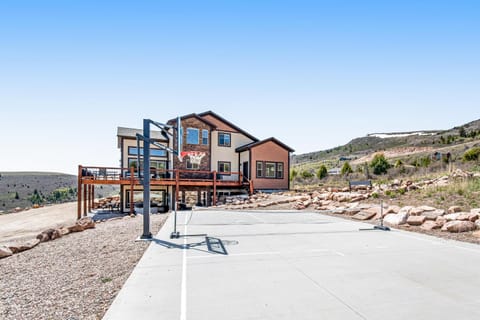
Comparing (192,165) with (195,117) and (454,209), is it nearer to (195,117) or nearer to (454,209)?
(195,117)

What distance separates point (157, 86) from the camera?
15398 millimetres

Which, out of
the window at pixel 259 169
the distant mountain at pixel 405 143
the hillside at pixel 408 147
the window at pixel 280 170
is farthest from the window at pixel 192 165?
the distant mountain at pixel 405 143

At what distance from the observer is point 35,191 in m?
38.6

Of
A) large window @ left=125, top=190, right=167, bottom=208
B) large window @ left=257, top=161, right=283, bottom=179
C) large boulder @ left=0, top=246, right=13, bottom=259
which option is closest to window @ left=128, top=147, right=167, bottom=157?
large window @ left=125, top=190, right=167, bottom=208

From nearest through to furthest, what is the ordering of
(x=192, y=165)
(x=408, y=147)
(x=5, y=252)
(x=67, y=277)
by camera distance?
1. (x=67, y=277)
2. (x=5, y=252)
3. (x=192, y=165)
4. (x=408, y=147)

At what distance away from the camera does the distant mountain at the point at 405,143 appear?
40.2 meters

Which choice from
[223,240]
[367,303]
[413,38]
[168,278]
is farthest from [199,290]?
[413,38]

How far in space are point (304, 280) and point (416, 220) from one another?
6.71 meters

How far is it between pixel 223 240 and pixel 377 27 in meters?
10.9

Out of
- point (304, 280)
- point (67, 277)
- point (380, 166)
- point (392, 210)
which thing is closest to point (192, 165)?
→ point (392, 210)

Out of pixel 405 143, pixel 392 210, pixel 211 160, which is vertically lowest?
pixel 392 210

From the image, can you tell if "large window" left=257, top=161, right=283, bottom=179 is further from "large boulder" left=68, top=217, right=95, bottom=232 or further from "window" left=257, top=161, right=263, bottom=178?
"large boulder" left=68, top=217, right=95, bottom=232

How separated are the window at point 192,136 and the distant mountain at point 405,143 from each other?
3423 cm

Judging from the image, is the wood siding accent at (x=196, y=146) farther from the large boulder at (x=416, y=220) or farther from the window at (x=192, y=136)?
the large boulder at (x=416, y=220)
